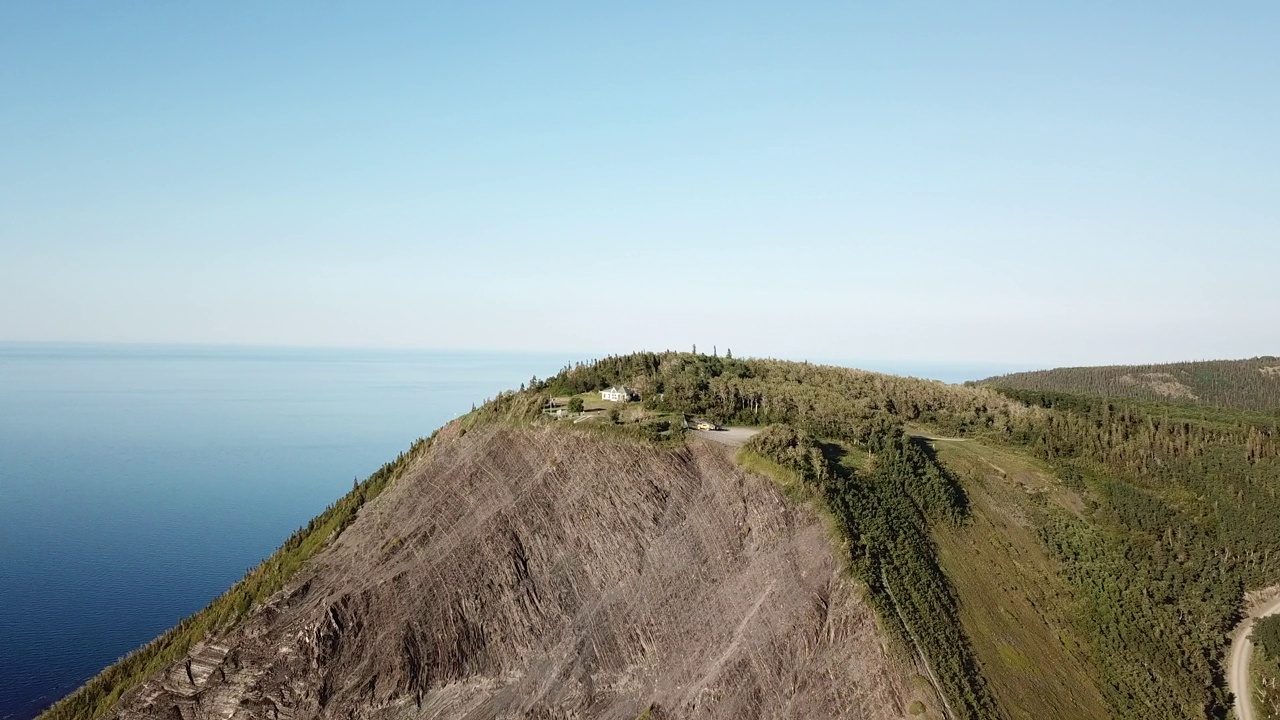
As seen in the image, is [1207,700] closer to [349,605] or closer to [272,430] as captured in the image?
[349,605]

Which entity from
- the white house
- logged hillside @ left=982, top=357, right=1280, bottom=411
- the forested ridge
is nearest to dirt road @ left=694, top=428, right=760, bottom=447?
the forested ridge

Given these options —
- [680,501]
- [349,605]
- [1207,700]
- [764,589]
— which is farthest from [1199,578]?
[349,605]

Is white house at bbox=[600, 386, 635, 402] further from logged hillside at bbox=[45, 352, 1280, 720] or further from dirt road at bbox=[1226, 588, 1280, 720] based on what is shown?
dirt road at bbox=[1226, 588, 1280, 720]

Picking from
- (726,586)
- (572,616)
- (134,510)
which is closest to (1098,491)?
(726,586)

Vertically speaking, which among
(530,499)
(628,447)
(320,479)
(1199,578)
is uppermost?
(628,447)

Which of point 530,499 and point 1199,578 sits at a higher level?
point 530,499

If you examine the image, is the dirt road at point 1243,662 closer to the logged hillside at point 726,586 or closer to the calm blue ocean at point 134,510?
the logged hillside at point 726,586

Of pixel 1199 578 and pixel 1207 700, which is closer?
pixel 1207 700
